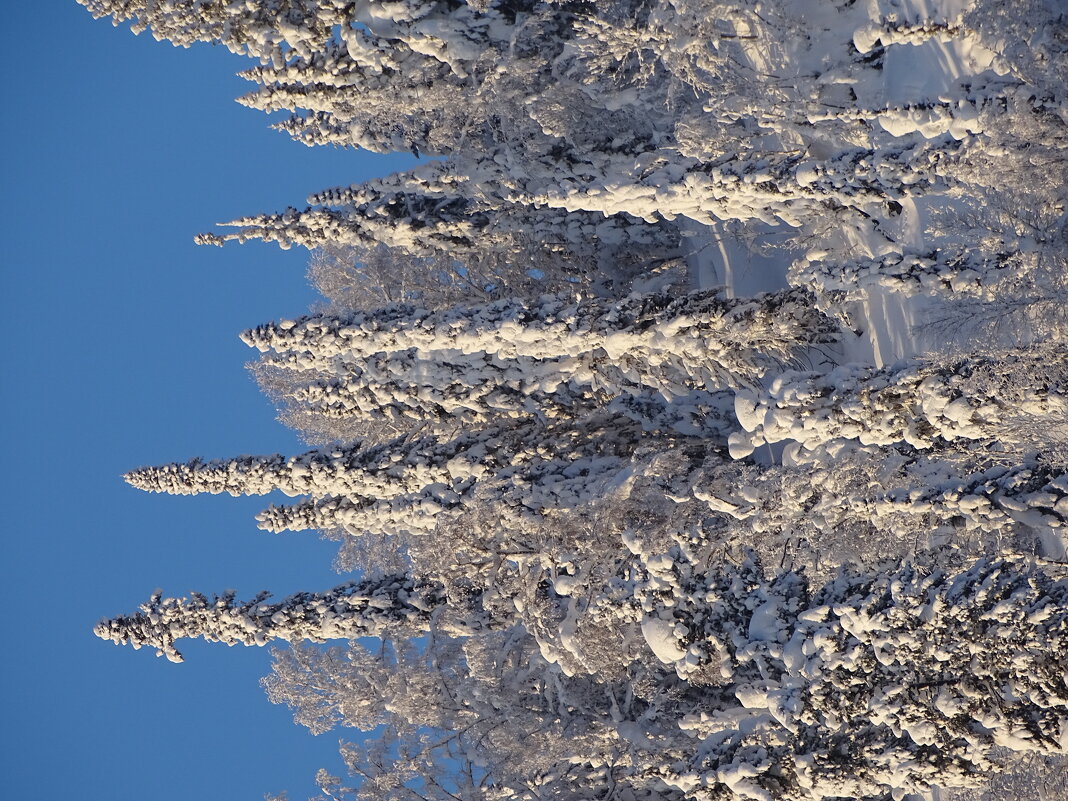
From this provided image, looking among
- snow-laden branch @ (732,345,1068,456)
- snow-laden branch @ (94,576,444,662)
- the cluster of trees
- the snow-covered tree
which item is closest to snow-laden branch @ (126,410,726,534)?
the cluster of trees

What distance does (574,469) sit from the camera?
16.1m

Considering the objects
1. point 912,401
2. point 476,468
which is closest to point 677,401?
point 476,468

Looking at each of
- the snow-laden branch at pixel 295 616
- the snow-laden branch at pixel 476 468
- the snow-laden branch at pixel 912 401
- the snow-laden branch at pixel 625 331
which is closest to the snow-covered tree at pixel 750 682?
the snow-laden branch at pixel 295 616

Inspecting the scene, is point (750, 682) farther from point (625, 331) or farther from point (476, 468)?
point (476, 468)

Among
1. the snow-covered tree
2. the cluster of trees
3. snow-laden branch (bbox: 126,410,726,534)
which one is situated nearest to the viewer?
the snow-covered tree

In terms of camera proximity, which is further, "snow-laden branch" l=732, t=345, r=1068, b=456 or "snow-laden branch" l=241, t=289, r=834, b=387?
"snow-laden branch" l=241, t=289, r=834, b=387

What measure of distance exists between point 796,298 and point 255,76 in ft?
35.8

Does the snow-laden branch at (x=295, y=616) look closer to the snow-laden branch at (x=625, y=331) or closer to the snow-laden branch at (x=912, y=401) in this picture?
the snow-laden branch at (x=625, y=331)

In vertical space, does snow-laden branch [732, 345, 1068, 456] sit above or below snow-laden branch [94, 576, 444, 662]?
above

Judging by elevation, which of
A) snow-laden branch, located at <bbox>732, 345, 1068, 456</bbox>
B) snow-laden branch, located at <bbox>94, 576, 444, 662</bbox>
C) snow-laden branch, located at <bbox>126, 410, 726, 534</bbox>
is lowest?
snow-laden branch, located at <bbox>94, 576, 444, 662</bbox>

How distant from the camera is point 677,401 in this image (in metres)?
16.9

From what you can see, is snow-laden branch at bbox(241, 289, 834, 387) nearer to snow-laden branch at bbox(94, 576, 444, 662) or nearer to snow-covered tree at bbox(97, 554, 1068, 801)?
snow-covered tree at bbox(97, 554, 1068, 801)

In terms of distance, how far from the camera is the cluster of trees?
30.3 feet

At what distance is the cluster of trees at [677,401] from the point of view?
9242mm
